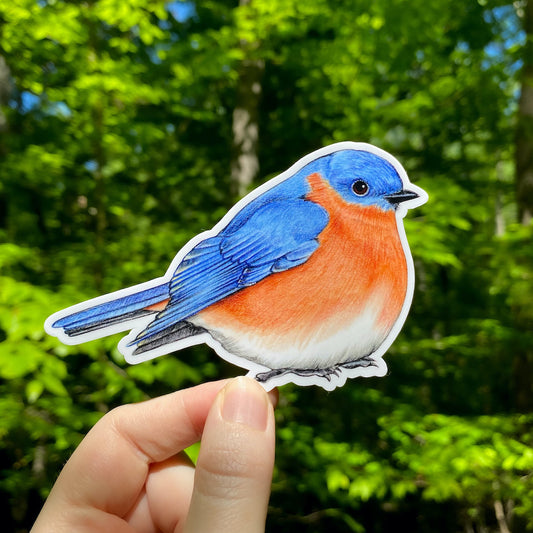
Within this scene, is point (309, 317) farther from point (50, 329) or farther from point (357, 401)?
point (357, 401)

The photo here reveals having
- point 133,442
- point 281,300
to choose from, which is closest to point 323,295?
point 281,300

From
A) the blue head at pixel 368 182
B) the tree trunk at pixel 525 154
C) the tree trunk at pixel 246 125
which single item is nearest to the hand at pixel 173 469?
the blue head at pixel 368 182

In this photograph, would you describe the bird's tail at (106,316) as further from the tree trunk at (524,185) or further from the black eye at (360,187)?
the tree trunk at (524,185)

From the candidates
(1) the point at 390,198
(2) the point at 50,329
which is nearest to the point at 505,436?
(1) the point at 390,198

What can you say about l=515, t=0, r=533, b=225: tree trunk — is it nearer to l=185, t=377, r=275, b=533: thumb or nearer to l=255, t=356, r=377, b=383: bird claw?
l=255, t=356, r=377, b=383: bird claw

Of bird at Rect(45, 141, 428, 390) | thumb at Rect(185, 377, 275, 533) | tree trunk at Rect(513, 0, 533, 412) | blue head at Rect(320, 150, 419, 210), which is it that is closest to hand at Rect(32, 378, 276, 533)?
thumb at Rect(185, 377, 275, 533)
